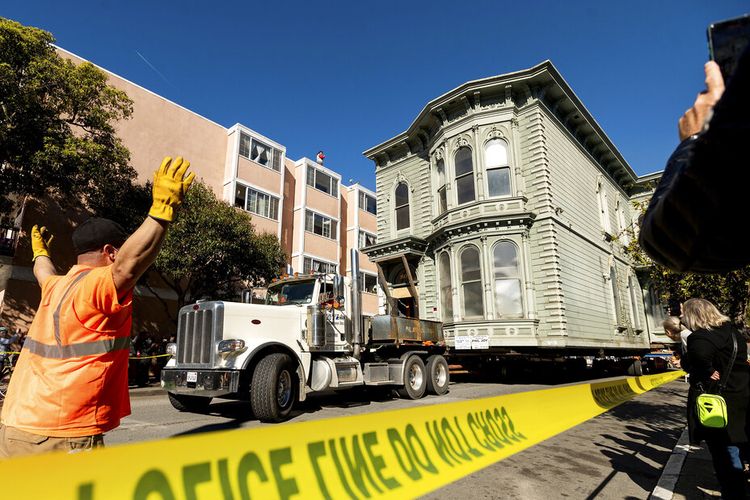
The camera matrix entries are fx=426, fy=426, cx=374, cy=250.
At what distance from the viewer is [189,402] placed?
8438mm

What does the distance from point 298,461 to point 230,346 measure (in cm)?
598

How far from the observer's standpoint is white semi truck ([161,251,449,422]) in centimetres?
732

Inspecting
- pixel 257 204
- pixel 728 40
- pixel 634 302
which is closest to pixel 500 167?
pixel 634 302

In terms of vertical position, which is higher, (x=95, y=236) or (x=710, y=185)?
(x=95, y=236)

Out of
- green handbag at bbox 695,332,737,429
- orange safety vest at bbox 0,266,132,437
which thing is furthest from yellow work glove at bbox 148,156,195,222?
green handbag at bbox 695,332,737,429

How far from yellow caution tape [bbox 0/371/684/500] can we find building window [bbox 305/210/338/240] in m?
27.7

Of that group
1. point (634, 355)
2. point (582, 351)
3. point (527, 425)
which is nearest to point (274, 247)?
point (582, 351)

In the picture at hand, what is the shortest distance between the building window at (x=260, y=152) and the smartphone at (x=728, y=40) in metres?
27.3

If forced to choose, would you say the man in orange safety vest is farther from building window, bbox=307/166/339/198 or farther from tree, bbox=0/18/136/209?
building window, bbox=307/166/339/198

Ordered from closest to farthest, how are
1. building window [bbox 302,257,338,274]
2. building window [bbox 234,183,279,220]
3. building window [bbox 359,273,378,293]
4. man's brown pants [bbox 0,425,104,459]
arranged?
man's brown pants [bbox 0,425,104,459] → building window [bbox 234,183,279,220] → building window [bbox 302,257,338,274] → building window [bbox 359,273,378,293]

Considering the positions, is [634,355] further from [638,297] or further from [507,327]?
[507,327]

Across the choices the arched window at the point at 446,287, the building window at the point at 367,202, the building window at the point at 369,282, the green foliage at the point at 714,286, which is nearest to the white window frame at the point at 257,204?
the building window at the point at 369,282

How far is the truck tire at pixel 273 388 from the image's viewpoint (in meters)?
7.11

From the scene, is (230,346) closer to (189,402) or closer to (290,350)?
(290,350)
